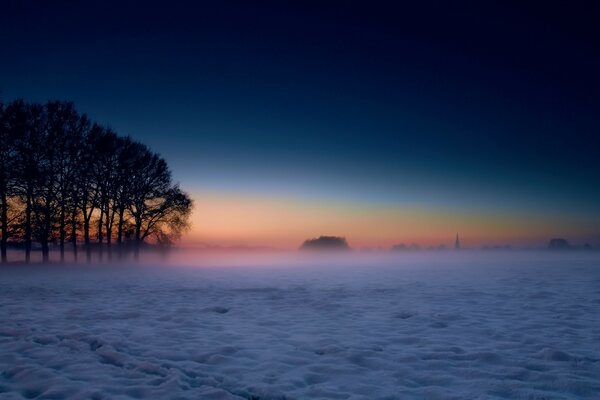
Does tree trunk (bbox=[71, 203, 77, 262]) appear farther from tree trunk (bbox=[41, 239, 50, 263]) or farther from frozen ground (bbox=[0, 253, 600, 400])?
frozen ground (bbox=[0, 253, 600, 400])

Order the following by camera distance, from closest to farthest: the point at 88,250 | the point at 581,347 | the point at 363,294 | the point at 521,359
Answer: the point at 521,359, the point at 581,347, the point at 363,294, the point at 88,250

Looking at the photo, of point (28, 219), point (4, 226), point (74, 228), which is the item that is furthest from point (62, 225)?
point (4, 226)

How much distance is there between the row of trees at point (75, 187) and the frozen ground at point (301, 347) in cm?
1942

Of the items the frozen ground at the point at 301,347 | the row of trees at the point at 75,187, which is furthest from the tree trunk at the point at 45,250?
the frozen ground at the point at 301,347

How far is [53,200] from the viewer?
3089 centimetres

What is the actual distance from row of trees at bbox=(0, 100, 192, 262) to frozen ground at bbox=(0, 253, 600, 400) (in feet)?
63.7

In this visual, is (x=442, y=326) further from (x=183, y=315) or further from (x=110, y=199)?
(x=110, y=199)

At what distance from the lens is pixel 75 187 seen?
3212 cm

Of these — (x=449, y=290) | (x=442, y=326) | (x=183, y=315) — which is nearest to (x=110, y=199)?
(x=183, y=315)

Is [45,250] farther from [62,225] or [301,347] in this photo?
[301,347]

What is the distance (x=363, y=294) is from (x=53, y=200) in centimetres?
2854

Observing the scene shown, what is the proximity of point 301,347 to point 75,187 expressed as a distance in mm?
31845

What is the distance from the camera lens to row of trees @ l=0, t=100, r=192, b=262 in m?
28.3

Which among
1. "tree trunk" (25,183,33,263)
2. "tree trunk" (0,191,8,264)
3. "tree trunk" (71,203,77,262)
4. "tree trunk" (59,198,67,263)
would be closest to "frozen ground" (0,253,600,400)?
"tree trunk" (0,191,8,264)
